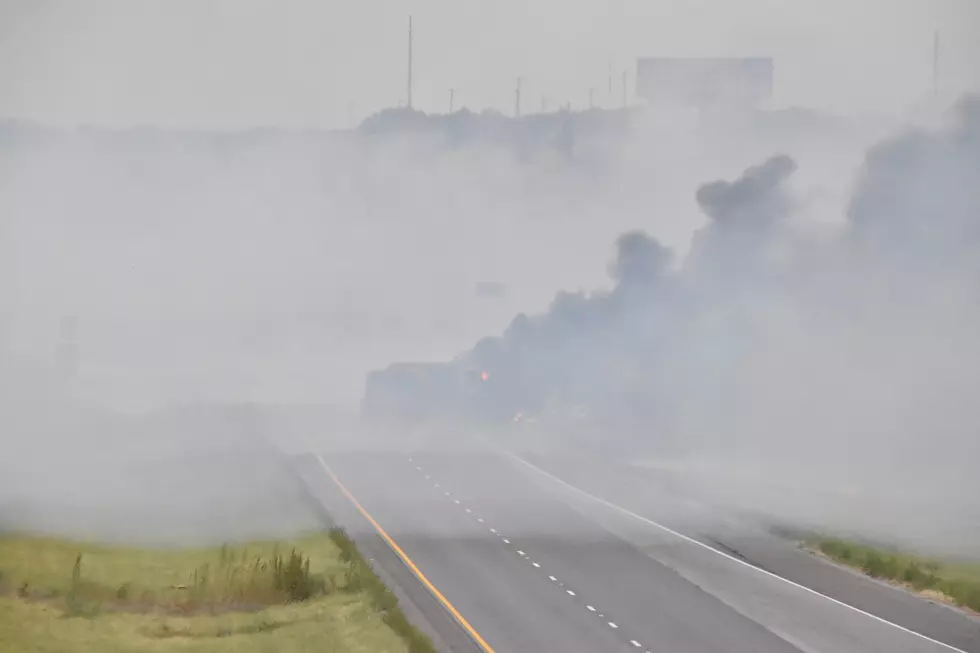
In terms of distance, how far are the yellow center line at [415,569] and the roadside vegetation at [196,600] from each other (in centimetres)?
82

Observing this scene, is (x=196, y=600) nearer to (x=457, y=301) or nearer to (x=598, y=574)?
(x=598, y=574)

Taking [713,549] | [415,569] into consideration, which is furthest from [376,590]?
[713,549]

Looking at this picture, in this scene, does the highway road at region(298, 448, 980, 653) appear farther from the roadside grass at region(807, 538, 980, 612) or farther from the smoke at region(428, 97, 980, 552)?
the smoke at region(428, 97, 980, 552)

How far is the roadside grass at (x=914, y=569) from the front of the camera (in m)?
18.6

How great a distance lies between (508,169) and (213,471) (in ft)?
40.6

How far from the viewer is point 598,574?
1942cm

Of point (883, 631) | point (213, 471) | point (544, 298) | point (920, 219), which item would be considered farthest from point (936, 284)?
Answer: point (213, 471)

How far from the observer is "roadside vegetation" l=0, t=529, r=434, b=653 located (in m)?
15.9

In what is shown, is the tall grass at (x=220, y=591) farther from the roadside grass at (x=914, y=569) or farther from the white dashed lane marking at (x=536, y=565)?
the roadside grass at (x=914, y=569)

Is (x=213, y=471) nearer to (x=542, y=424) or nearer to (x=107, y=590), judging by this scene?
(x=107, y=590)

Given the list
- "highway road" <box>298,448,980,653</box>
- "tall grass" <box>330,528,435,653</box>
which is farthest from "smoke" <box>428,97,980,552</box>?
"tall grass" <box>330,528,435,653</box>

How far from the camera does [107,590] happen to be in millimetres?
17938

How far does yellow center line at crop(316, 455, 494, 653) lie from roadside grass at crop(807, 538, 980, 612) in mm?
8263

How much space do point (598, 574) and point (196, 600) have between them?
6.88 m
